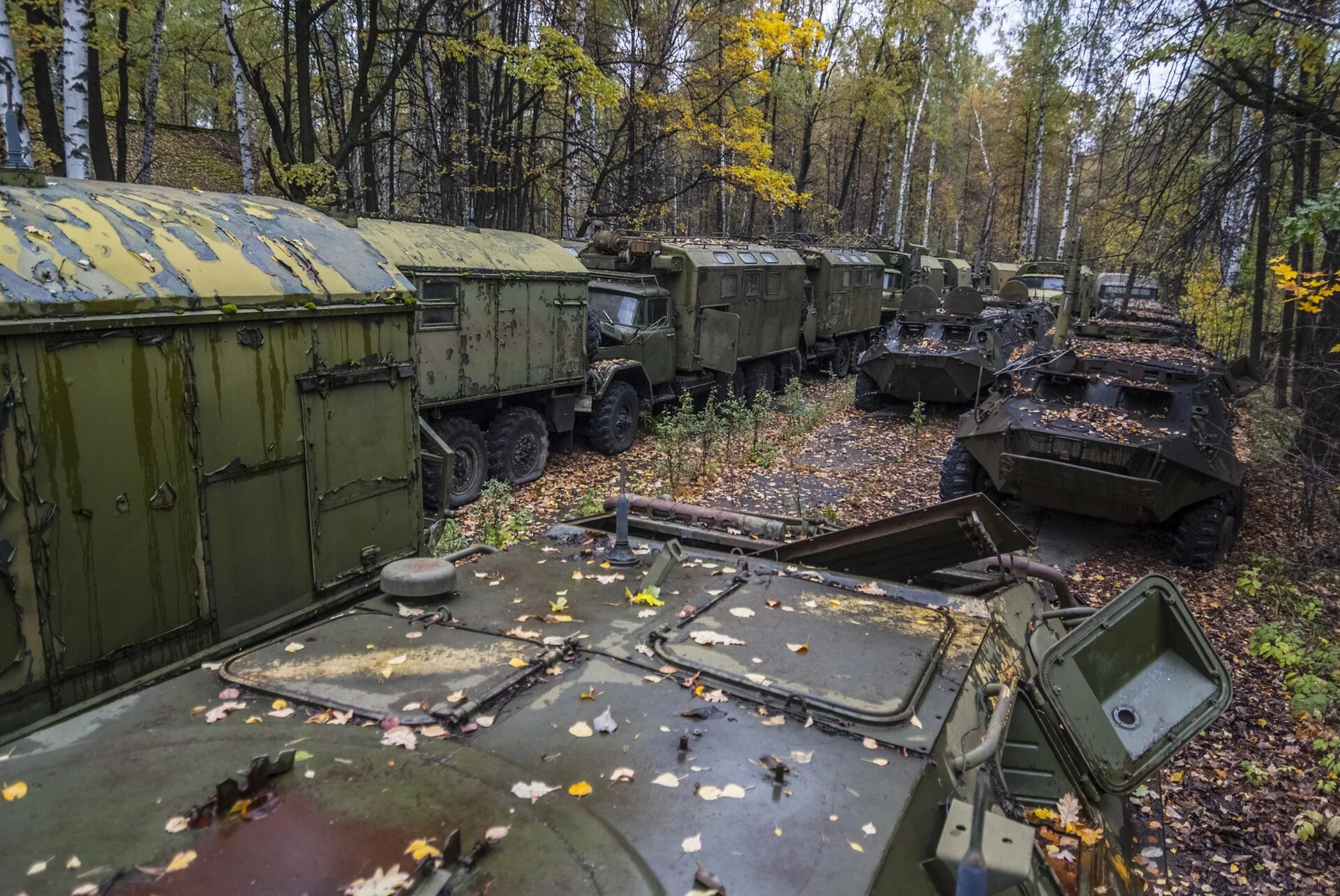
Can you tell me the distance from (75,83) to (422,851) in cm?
1019

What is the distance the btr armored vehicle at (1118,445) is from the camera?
7672 millimetres

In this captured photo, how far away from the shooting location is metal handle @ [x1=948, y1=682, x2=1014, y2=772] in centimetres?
248

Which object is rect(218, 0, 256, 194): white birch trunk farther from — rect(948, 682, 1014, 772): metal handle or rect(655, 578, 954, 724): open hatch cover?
rect(948, 682, 1014, 772): metal handle

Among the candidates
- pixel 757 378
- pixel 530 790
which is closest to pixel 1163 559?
pixel 530 790

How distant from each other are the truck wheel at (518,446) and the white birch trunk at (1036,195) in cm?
2097

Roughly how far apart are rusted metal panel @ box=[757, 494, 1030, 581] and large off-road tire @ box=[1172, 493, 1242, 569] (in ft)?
16.0

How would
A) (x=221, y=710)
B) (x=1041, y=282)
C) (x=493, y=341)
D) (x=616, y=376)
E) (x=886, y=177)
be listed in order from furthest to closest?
(x=886, y=177) → (x=1041, y=282) → (x=616, y=376) → (x=493, y=341) → (x=221, y=710)

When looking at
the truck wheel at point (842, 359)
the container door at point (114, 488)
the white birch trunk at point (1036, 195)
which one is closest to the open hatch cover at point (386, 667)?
the container door at point (114, 488)

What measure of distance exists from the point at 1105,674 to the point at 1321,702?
322 cm

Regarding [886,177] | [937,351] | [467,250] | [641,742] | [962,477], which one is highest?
[886,177]

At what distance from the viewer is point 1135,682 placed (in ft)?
10.9

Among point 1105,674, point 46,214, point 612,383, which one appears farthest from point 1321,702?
point 612,383

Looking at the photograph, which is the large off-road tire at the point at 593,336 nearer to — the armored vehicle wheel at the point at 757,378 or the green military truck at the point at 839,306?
the armored vehicle wheel at the point at 757,378

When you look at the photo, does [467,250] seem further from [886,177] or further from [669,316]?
[886,177]
